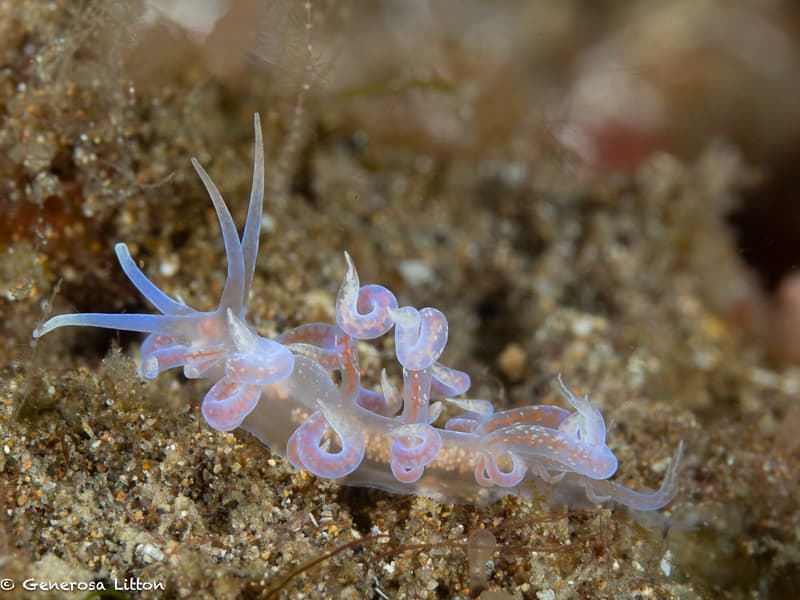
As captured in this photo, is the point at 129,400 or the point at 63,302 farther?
the point at 63,302

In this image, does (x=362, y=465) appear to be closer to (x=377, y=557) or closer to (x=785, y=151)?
(x=377, y=557)

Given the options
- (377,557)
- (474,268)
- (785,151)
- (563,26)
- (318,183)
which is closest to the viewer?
(377,557)

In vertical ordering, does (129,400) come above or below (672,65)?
below

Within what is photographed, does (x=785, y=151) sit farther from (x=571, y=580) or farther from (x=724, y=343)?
(x=571, y=580)

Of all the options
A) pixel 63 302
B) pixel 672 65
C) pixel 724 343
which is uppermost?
pixel 672 65

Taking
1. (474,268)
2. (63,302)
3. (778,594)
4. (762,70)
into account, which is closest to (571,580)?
(778,594)

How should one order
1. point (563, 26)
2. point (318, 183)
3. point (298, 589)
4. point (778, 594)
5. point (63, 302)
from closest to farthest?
point (298, 589) → point (778, 594) → point (63, 302) → point (318, 183) → point (563, 26)
